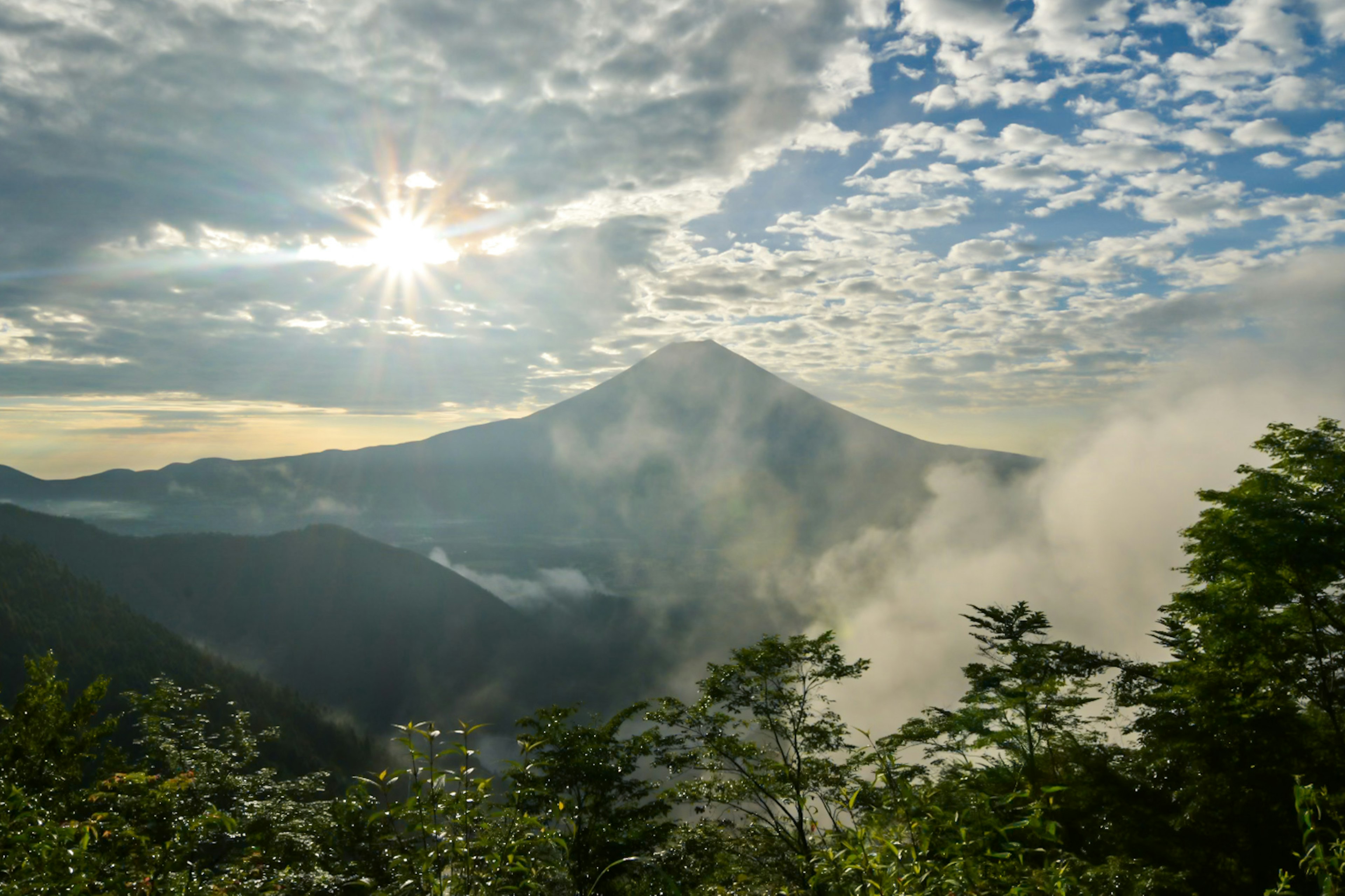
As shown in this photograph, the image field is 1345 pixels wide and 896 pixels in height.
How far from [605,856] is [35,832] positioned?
15.1 meters

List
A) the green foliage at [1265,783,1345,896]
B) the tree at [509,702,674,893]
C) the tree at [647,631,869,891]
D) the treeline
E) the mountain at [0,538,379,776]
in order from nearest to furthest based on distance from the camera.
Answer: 1. the green foliage at [1265,783,1345,896]
2. the treeline
3. the tree at [647,631,869,891]
4. the tree at [509,702,674,893]
5. the mountain at [0,538,379,776]

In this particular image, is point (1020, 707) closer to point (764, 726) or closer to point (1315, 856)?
point (764, 726)

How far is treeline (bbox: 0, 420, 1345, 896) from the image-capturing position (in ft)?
28.8

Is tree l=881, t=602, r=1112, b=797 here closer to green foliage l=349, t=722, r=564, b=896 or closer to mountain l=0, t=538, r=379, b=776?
green foliage l=349, t=722, r=564, b=896

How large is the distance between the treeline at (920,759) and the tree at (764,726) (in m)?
0.07

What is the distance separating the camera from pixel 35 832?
4.31m

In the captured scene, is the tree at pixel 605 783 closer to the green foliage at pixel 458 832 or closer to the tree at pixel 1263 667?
the tree at pixel 1263 667

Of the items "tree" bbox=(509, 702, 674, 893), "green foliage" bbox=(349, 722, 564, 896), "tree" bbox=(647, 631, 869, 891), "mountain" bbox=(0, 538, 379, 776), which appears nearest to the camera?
"green foliage" bbox=(349, 722, 564, 896)

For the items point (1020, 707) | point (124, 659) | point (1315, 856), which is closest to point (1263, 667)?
point (1020, 707)

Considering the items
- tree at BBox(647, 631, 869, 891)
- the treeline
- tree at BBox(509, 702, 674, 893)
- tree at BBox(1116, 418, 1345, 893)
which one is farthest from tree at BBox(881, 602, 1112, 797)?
tree at BBox(509, 702, 674, 893)

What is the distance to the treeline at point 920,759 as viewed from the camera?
8.78 meters

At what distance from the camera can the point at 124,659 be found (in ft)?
353

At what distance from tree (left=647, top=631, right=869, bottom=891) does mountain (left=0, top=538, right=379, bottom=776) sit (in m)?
92.4

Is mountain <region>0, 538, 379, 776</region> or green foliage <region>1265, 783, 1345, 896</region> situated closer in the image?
green foliage <region>1265, 783, 1345, 896</region>
